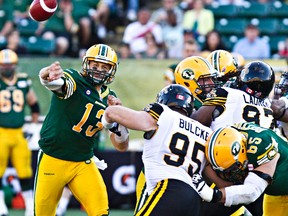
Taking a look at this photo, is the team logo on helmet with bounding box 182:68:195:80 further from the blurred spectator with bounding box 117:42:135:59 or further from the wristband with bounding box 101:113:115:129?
the blurred spectator with bounding box 117:42:135:59

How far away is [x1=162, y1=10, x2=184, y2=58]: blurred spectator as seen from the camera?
1301 centimetres

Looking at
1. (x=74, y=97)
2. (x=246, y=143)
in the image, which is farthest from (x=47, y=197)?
(x=246, y=143)

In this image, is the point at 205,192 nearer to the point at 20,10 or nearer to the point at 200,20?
the point at 200,20

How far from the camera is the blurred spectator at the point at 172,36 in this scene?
42.7ft

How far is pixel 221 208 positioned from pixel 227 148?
1.42m

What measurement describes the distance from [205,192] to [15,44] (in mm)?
7572

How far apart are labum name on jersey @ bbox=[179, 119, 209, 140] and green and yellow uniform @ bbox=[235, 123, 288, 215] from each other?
24 centimetres

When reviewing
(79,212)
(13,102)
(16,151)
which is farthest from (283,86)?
(13,102)

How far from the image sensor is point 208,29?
43.8 ft

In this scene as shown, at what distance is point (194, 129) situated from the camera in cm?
592

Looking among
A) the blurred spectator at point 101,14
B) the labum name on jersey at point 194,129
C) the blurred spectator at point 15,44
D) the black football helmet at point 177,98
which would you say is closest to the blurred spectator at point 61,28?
the blurred spectator at point 101,14

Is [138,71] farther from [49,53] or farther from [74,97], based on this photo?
[74,97]

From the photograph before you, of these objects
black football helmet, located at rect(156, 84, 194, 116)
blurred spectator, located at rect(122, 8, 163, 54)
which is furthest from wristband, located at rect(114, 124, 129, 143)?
blurred spectator, located at rect(122, 8, 163, 54)

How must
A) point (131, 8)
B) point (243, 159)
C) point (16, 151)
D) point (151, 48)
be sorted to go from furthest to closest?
point (131, 8)
point (151, 48)
point (16, 151)
point (243, 159)
